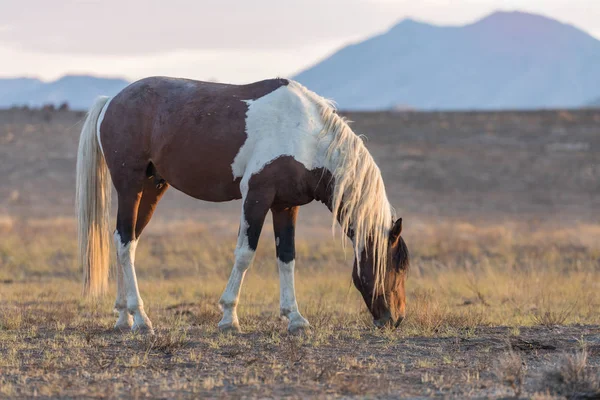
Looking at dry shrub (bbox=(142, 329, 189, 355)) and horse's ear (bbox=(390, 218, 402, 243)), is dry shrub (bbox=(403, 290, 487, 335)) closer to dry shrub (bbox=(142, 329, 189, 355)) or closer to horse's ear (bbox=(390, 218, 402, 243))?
horse's ear (bbox=(390, 218, 402, 243))

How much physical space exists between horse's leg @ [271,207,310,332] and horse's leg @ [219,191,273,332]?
11.6 inches

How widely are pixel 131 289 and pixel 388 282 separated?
2520mm

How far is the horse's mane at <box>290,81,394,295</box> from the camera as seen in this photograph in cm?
777

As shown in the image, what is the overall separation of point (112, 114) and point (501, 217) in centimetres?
1910

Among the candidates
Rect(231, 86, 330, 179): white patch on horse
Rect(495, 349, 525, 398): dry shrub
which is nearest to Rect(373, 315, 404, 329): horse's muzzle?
Rect(231, 86, 330, 179): white patch on horse

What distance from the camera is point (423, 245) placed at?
17.5 meters

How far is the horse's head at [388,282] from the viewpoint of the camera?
7902 mm

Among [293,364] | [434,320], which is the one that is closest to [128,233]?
[293,364]

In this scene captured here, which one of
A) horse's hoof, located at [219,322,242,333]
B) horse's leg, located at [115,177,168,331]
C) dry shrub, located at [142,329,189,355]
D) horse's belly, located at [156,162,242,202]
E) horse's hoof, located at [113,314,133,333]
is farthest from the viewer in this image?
horse's leg, located at [115,177,168,331]

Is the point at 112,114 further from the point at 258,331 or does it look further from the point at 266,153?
the point at 258,331

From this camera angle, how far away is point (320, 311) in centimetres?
963

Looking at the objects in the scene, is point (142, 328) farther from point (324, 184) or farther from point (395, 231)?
point (395, 231)

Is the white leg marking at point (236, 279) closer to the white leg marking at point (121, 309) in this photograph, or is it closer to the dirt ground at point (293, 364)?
the dirt ground at point (293, 364)

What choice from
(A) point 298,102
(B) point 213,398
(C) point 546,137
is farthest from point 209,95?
(C) point 546,137
